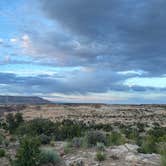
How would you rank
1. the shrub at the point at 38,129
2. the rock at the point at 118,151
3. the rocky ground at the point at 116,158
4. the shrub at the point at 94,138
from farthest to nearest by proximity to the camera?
the shrub at the point at 38,129, the shrub at the point at 94,138, the rock at the point at 118,151, the rocky ground at the point at 116,158

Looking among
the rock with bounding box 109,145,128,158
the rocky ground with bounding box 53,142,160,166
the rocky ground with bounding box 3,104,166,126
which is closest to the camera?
the rocky ground with bounding box 53,142,160,166

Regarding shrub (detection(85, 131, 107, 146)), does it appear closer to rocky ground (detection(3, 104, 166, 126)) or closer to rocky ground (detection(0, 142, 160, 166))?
rocky ground (detection(0, 142, 160, 166))

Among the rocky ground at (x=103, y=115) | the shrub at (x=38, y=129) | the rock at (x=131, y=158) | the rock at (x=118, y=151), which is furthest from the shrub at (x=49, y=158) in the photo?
the rocky ground at (x=103, y=115)

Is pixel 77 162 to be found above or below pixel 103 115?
below

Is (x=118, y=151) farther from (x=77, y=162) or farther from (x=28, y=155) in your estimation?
(x=28, y=155)

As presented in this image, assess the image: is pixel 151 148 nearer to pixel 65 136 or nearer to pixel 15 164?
pixel 15 164

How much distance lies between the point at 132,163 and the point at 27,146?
4.81m

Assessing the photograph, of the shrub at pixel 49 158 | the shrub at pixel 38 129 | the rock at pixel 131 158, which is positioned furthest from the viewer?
the shrub at pixel 38 129

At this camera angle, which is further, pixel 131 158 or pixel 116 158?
pixel 116 158

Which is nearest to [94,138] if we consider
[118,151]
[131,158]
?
[118,151]

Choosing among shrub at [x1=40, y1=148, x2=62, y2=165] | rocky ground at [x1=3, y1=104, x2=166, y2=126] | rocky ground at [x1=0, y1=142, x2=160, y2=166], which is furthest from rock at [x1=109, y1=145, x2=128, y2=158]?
rocky ground at [x1=3, y1=104, x2=166, y2=126]

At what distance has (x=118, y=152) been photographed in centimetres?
1852

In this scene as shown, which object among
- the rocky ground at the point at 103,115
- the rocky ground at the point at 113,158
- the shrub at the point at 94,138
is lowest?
the rocky ground at the point at 113,158

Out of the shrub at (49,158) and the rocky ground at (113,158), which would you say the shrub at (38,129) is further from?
the shrub at (49,158)
